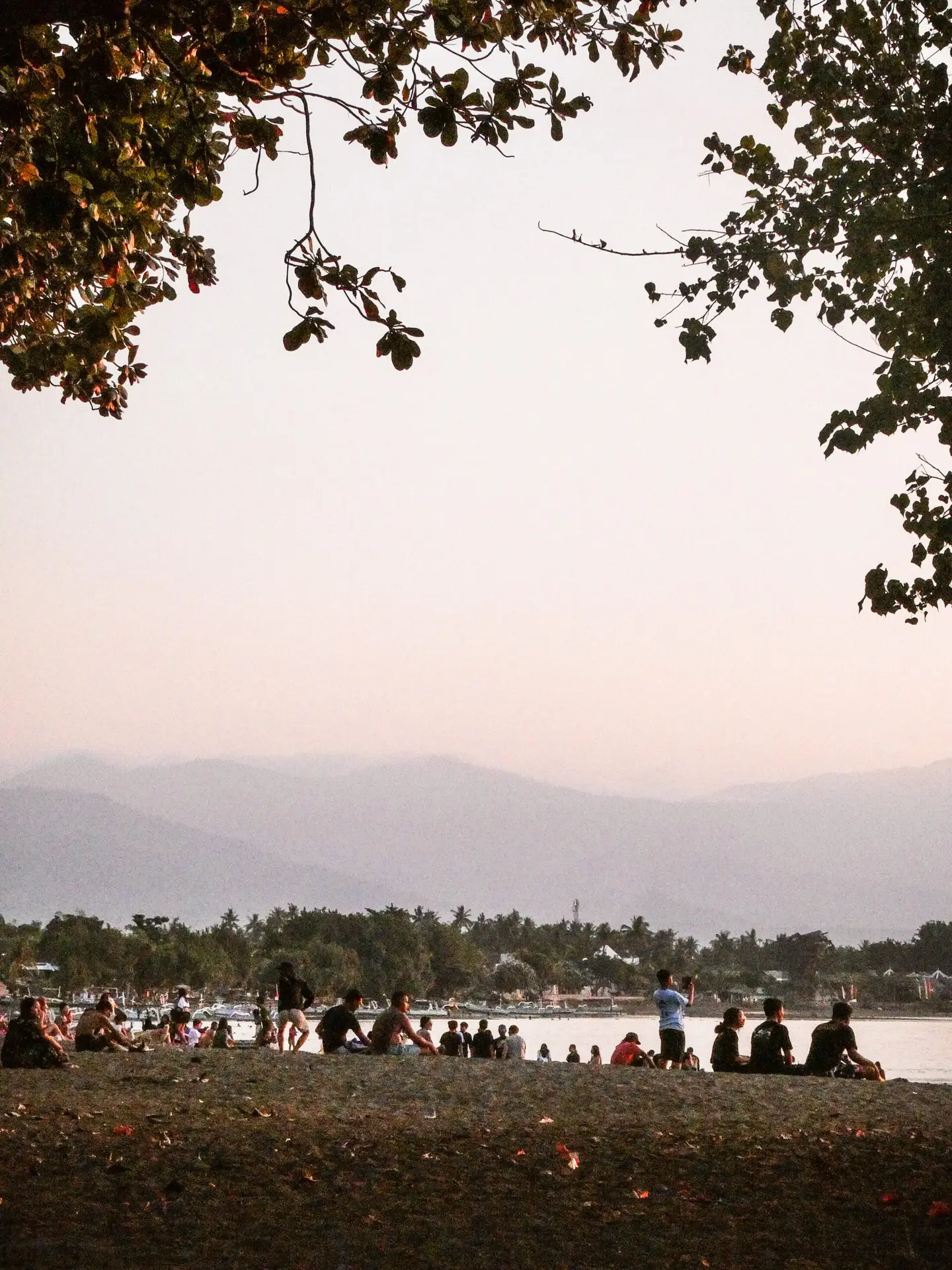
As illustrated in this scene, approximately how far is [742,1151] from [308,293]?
6824mm

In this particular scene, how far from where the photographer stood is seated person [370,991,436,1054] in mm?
19141

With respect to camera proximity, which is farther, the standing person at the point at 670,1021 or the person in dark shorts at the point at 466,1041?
the person in dark shorts at the point at 466,1041

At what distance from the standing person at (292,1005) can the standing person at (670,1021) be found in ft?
20.7

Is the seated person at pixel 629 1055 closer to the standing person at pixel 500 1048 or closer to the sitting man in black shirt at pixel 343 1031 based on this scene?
the standing person at pixel 500 1048

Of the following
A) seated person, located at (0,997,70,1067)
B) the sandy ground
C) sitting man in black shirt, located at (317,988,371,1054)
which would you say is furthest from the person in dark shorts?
the sandy ground

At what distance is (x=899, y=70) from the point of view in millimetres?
12742

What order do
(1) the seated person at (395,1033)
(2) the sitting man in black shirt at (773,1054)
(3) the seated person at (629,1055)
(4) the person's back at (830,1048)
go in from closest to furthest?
(4) the person's back at (830,1048) → (2) the sitting man in black shirt at (773,1054) → (1) the seated person at (395,1033) → (3) the seated person at (629,1055)

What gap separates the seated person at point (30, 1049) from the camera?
52.0 feet

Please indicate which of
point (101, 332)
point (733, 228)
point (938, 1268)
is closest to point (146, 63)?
point (101, 332)

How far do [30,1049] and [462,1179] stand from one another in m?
9.71

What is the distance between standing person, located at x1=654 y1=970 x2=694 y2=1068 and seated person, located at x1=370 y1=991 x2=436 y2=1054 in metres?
4.07

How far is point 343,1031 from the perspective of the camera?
19.8 metres

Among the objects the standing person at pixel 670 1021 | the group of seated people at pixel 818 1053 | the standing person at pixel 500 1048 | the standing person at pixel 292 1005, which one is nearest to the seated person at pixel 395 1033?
the standing person at pixel 292 1005

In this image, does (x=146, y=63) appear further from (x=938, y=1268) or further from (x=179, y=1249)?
(x=938, y=1268)
